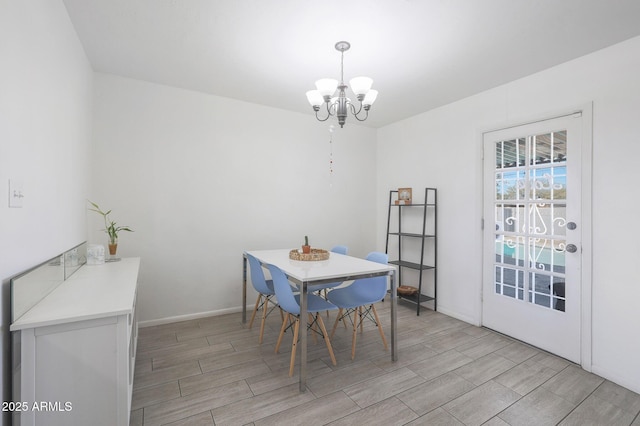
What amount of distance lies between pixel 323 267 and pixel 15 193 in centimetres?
190

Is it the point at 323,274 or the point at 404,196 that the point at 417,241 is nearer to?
the point at 404,196

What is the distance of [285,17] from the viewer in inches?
83.3

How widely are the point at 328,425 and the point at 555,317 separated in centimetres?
230

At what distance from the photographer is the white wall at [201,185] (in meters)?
3.16

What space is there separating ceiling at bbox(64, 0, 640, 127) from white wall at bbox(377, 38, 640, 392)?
0.19 metres

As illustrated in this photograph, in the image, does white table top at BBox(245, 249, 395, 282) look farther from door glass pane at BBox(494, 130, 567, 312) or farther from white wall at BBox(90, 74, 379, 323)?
door glass pane at BBox(494, 130, 567, 312)

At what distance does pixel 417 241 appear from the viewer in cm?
416

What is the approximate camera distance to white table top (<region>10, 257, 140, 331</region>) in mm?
1361

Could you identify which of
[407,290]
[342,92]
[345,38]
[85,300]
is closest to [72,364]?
[85,300]

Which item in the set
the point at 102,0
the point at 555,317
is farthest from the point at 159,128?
the point at 555,317

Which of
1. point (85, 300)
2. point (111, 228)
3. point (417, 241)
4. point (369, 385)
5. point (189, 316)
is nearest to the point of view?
point (85, 300)

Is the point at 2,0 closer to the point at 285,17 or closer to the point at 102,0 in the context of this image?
the point at 102,0

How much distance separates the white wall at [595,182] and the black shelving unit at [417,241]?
4.7 inches

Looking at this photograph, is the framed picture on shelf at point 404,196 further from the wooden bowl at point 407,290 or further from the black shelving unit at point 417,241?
the wooden bowl at point 407,290
